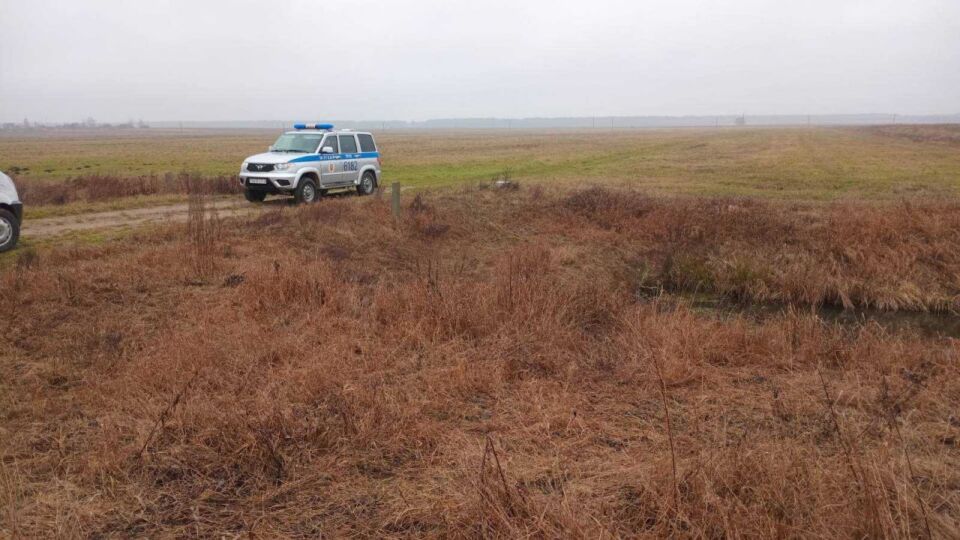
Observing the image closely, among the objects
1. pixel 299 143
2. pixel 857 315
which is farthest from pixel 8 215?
pixel 857 315

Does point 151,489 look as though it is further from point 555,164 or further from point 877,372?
point 555,164

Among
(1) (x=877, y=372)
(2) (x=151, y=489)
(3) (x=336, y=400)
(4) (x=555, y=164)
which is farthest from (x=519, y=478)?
(4) (x=555, y=164)

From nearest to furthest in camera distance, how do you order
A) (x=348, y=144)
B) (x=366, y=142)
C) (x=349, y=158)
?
1. (x=349, y=158)
2. (x=348, y=144)
3. (x=366, y=142)

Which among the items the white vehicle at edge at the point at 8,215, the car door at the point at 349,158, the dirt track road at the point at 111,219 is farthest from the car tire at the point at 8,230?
the car door at the point at 349,158

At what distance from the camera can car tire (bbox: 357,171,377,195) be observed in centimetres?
1948

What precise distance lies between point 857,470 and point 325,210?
12.9 metres

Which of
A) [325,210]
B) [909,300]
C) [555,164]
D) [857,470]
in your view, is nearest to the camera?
[857,470]

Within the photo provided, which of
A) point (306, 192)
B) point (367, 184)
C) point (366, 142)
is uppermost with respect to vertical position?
point (366, 142)

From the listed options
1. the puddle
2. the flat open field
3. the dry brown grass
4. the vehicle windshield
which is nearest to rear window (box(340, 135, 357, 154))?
the vehicle windshield

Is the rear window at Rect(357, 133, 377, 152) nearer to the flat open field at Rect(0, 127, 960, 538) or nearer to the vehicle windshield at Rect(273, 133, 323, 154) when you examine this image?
the vehicle windshield at Rect(273, 133, 323, 154)

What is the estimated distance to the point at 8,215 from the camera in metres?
11.0

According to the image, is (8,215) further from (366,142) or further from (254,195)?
(366,142)

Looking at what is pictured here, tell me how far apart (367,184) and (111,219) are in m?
7.33

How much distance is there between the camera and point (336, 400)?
5125 mm
